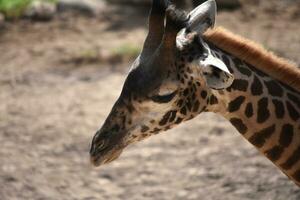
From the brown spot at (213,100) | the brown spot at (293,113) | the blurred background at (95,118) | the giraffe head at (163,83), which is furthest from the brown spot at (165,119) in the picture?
the blurred background at (95,118)

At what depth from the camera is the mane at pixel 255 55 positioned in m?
3.84

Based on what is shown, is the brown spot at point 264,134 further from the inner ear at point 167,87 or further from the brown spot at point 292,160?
the inner ear at point 167,87

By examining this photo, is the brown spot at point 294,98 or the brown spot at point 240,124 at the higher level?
the brown spot at point 294,98

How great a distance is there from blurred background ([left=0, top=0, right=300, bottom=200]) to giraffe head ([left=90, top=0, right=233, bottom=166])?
6.61 ft

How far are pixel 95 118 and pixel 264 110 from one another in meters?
4.06

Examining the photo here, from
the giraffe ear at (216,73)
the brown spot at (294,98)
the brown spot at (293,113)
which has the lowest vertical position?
the brown spot at (293,113)

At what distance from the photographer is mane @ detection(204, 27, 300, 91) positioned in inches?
151

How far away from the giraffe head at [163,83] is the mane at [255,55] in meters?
0.10

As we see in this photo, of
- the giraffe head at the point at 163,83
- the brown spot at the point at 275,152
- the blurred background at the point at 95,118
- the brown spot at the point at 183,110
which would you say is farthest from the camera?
the blurred background at the point at 95,118

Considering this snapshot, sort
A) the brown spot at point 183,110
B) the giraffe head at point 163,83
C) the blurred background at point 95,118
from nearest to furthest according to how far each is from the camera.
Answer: the giraffe head at point 163,83, the brown spot at point 183,110, the blurred background at point 95,118

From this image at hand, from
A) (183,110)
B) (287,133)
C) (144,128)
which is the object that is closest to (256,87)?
(287,133)

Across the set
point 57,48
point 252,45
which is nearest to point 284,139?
point 252,45

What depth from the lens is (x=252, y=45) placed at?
3855 mm

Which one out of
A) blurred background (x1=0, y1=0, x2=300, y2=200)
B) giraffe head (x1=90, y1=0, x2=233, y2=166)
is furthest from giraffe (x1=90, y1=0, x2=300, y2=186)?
blurred background (x1=0, y1=0, x2=300, y2=200)
